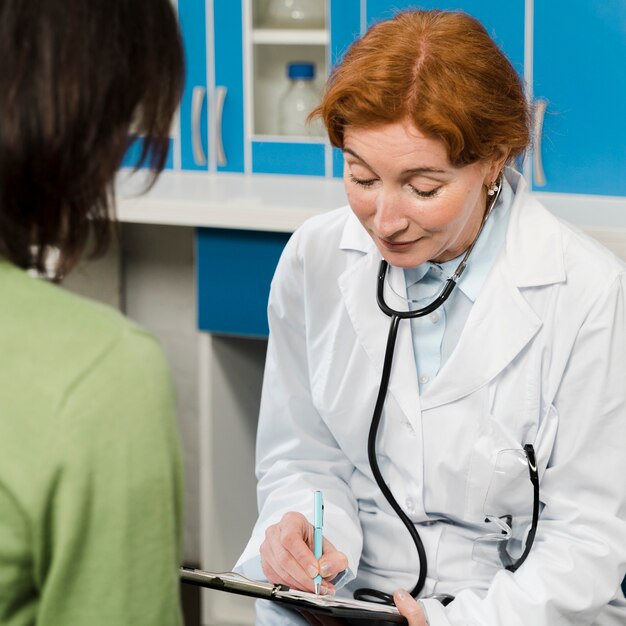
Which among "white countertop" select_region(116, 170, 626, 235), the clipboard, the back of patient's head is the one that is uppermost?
the back of patient's head

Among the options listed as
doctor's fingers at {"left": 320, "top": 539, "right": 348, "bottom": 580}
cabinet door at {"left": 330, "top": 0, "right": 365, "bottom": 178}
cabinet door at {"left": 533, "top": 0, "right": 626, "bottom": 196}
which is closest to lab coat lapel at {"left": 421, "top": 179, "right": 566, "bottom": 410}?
doctor's fingers at {"left": 320, "top": 539, "right": 348, "bottom": 580}

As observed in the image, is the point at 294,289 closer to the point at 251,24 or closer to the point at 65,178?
the point at 65,178

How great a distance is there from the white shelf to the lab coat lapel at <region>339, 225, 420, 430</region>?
4.22 ft

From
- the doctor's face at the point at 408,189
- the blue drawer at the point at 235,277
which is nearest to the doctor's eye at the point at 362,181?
the doctor's face at the point at 408,189

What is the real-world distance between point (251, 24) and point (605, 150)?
94cm

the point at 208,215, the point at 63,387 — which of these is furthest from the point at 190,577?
the point at 208,215

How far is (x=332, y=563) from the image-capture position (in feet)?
4.59

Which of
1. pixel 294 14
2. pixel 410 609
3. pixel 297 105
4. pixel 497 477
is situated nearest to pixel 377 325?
pixel 497 477

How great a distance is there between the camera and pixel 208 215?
233cm

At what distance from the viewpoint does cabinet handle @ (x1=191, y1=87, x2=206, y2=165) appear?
109 inches

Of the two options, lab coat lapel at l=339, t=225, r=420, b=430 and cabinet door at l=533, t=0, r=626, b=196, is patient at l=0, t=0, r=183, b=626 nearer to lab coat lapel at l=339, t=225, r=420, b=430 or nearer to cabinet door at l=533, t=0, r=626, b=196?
lab coat lapel at l=339, t=225, r=420, b=430

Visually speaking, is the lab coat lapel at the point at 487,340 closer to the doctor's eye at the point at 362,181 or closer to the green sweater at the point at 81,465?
the doctor's eye at the point at 362,181

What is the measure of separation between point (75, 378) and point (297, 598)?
2.09 feet

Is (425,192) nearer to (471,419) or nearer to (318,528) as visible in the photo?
(471,419)
